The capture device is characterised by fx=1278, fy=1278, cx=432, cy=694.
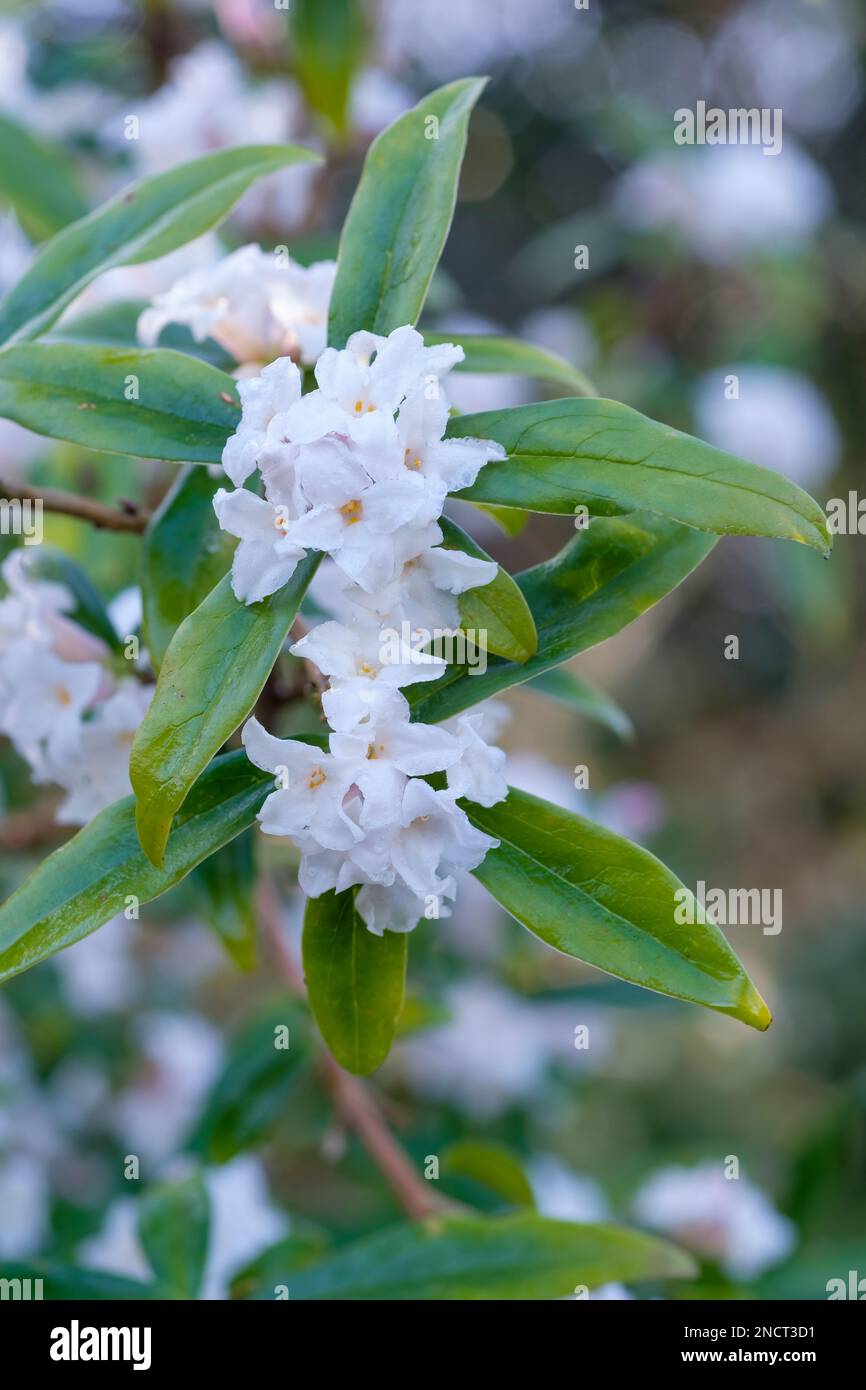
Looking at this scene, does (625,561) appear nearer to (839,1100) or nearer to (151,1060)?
(839,1100)

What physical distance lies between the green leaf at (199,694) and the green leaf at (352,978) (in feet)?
0.34

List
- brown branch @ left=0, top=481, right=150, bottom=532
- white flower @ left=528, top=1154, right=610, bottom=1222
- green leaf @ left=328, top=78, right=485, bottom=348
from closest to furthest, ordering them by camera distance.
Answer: green leaf @ left=328, top=78, right=485, bottom=348 → brown branch @ left=0, top=481, right=150, bottom=532 → white flower @ left=528, top=1154, right=610, bottom=1222

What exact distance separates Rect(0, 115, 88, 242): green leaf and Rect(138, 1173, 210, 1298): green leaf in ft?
2.65

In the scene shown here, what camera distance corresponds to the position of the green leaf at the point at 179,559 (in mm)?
656

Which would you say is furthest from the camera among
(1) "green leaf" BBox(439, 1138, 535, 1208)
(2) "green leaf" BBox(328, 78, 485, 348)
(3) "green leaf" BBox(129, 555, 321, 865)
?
(1) "green leaf" BBox(439, 1138, 535, 1208)

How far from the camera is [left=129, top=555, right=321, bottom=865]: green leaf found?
1.67ft

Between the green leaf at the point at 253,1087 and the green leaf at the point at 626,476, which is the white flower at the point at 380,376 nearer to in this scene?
the green leaf at the point at 626,476

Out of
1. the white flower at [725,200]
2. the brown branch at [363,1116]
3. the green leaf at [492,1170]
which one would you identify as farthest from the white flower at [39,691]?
the white flower at [725,200]

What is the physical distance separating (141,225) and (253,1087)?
0.80 m

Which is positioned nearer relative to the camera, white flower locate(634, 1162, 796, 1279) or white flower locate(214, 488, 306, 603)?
white flower locate(214, 488, 306, 603)

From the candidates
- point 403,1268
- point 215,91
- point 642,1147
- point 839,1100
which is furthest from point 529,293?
point 403,1268

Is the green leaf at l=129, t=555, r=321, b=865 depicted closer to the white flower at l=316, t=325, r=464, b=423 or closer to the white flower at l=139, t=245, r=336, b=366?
the white flower at l=316, t=325, r=464, b=423

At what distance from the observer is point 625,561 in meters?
0.65

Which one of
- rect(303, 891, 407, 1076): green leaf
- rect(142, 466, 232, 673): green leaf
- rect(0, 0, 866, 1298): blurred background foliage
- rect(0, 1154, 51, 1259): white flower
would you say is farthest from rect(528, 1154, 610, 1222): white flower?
rect(142, 466, 232, 673): green leaf
